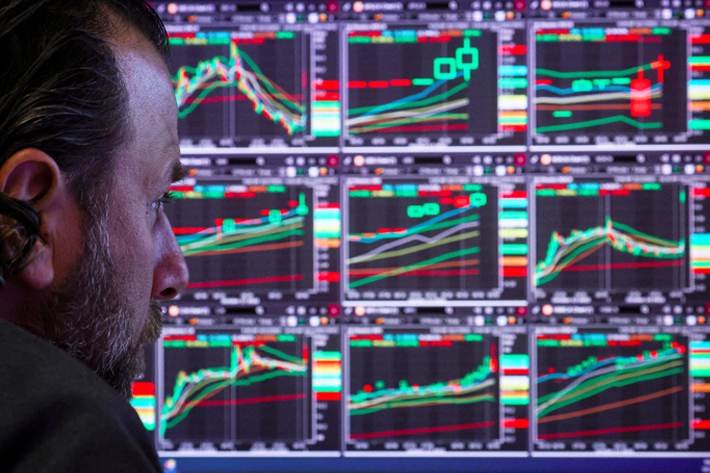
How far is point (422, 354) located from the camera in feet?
4.32

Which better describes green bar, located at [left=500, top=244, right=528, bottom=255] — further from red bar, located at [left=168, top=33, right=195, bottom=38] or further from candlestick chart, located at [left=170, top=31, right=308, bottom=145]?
red bar, located at [left=168, top=33, right=195, bottom=38]

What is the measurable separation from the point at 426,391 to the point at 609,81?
2.86 feet

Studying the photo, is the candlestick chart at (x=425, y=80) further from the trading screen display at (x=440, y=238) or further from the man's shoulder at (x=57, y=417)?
the man's shoulder at (x=57, y=417)

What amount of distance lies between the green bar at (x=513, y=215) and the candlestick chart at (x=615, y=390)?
0.31 metres

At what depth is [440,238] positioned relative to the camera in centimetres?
131

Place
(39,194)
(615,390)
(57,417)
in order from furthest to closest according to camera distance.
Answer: (615,390), (39,194), (57,417)

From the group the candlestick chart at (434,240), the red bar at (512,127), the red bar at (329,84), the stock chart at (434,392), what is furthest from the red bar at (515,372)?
the red bar at (329,84)

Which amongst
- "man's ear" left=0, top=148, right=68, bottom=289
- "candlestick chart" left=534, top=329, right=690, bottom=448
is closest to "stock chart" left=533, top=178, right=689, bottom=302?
"candlestick chart" left=534, top=329, right=690, bottom=448

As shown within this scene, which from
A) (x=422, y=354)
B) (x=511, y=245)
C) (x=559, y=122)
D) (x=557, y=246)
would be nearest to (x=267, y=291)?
(x=422, y=354)

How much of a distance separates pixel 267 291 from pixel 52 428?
3.44ft

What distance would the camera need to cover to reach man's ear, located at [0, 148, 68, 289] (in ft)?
1.52

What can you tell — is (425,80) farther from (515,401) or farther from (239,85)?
(515,401)

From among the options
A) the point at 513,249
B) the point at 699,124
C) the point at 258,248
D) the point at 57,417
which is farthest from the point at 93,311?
the point at 699,124

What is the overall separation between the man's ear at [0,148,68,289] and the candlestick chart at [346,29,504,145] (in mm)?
916
